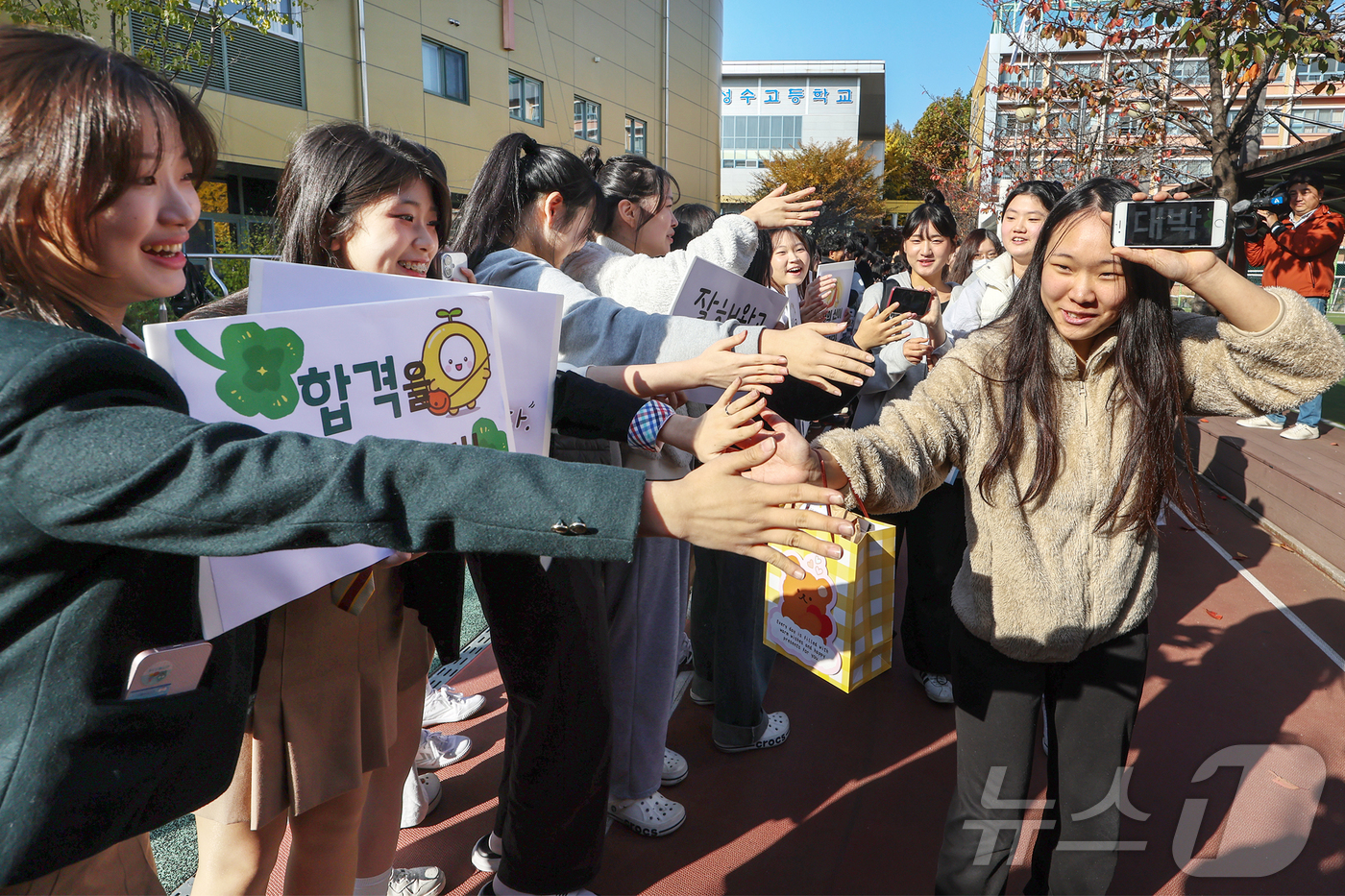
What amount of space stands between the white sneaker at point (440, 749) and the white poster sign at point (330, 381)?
5.86 feet

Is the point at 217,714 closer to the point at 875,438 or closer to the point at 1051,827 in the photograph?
the point at 875,438

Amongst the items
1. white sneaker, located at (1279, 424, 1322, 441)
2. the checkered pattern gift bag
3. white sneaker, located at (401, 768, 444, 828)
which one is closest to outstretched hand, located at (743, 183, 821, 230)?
the checkered pattern gift bag

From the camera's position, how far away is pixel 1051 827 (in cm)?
216

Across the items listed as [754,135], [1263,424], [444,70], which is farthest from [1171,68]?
[754,135]

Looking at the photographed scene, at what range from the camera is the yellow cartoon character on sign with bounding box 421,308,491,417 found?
1551mm

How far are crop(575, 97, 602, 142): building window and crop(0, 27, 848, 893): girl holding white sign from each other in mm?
22191

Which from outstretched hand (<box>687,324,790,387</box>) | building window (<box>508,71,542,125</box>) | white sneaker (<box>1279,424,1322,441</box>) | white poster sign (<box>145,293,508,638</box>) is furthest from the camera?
building window (<box>508,71,542,125</box>)

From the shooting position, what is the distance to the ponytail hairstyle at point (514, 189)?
7.70 ft

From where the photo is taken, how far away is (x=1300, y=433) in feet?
22.9

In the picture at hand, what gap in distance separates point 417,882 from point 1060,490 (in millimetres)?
2099

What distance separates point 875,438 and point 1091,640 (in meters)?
0.73

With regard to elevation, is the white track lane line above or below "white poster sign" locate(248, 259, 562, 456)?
below

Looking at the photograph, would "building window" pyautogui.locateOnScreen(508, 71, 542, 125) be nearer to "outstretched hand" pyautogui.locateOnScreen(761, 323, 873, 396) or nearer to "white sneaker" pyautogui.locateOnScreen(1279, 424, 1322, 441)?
"white sneaker" pyautogui.locateOnScreen(1279, 424, 1322, 441)

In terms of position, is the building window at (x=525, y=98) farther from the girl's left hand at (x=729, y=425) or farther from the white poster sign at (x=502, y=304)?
the girl's left hand at (x=729, y=425)
